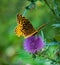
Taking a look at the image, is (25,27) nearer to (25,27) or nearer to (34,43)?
(25,27)

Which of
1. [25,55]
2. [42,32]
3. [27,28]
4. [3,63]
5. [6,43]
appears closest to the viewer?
[27,28]

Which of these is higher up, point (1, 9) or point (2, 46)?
point (1, 9)

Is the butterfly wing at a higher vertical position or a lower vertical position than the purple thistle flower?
higher

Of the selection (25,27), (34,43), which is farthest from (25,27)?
(34,43)

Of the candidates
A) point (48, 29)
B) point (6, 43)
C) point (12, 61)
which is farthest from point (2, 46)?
point (48, 29)

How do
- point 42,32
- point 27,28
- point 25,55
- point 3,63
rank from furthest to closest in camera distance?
1. point 3,63
2. point 25,55
3. point 42,32
4. point 27,28

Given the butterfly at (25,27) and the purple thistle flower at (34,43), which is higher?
the butterfly at (25,27)

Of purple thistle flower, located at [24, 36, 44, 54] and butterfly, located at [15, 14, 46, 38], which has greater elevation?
butterfly, located at [15, 14, 46, 38]

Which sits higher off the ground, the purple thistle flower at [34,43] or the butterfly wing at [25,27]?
the butterfly wing at [25,27]

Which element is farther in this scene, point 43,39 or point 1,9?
point 1,9

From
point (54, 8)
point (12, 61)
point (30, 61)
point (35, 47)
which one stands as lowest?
point (12, 61)

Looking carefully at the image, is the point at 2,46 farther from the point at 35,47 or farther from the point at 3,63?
→ the point at 35,47
